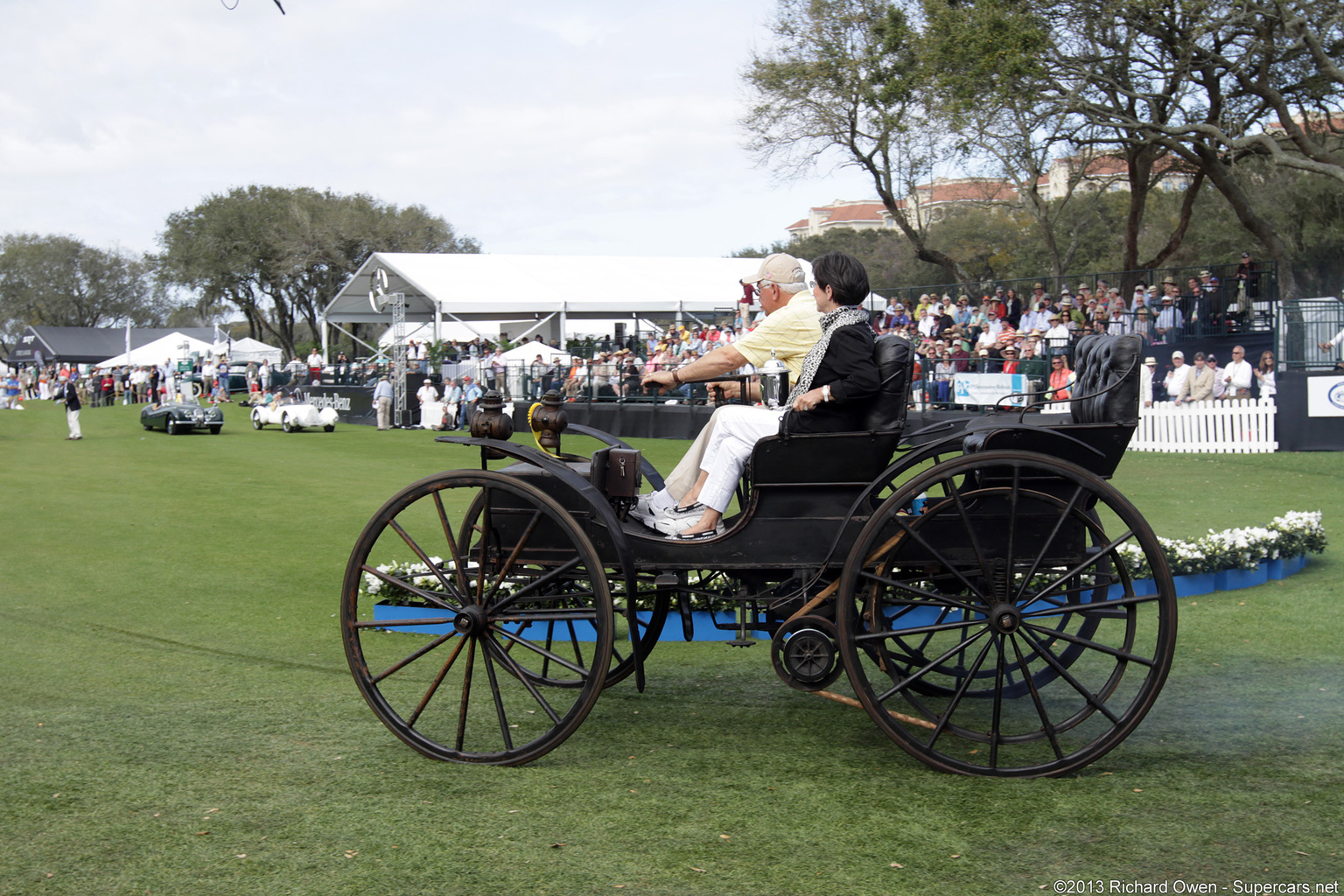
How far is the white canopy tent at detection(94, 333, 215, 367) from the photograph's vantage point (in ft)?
167

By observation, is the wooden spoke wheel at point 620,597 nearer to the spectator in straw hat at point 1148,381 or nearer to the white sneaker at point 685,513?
the white sneaker at point 685,513

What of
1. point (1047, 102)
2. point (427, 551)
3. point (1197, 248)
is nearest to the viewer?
point (427, 551)

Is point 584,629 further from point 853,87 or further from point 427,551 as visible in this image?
point 853,87

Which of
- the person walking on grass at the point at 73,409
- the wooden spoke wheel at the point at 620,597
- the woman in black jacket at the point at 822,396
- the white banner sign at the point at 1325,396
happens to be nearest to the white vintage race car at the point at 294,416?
the person walking on grass at the point at 73,409

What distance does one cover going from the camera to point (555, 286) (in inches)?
1433

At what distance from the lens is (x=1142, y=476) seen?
13688mm

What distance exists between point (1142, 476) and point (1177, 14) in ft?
40.3

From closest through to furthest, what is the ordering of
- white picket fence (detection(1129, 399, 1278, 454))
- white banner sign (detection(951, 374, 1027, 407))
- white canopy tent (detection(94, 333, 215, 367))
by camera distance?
white picket fence (detection(1129, 399, 1278, 454)) < white banner sign (detection(951, 374, 1027, 407)) < white canopy tent (detection(94, 333, 215, 367))

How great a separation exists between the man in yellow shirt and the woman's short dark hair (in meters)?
0.20

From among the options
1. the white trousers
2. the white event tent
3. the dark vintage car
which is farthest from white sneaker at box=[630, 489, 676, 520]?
the white event tent

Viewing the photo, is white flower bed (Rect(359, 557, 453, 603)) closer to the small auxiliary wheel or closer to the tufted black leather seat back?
the small auxiliary wheel

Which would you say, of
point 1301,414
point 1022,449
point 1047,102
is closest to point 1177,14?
point 1047,102

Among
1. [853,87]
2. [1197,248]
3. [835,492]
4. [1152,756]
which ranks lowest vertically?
[1152,756]

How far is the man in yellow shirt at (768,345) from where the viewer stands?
14.5 ft
